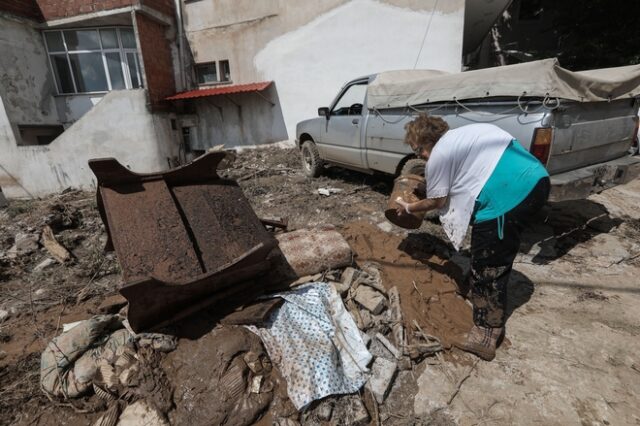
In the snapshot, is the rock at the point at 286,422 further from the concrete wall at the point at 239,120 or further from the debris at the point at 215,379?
the concrete wall at the point at 239,120

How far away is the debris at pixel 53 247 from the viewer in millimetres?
4164

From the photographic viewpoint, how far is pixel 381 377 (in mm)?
2254

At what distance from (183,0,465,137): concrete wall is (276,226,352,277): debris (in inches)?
291

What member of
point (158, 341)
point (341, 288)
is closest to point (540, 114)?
point (341, 288)

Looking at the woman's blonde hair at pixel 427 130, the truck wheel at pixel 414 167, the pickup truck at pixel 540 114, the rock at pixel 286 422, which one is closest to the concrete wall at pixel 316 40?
the pickup truck at pixel 540 114

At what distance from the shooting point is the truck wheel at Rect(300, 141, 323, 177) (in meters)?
6.64

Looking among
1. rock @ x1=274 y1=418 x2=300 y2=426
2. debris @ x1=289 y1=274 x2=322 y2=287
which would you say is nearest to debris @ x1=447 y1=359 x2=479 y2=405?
rock @ x1=274 y1=418 x2=300 y2=426

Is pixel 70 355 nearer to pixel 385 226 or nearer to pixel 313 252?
pixel 313 252

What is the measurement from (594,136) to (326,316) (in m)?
3.49

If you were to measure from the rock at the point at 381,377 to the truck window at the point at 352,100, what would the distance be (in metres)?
4.14

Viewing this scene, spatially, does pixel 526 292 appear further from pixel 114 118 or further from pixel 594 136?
pixel 114 118

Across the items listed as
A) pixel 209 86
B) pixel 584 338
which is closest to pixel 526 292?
pixel 584 338

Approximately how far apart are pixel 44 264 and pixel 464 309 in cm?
500

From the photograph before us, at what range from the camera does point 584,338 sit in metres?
2.55
